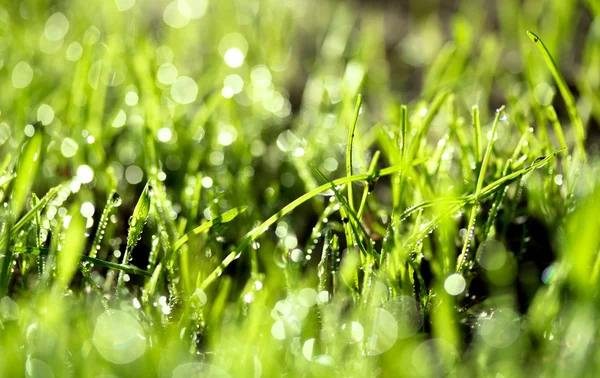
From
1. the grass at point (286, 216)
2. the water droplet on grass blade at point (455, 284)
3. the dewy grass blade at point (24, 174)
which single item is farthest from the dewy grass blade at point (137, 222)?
the water droplet on grass blade at point (455, 284)

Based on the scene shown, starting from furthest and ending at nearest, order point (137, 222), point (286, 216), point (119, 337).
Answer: point (286, 216) < point (137, 222) < point (119, 337)

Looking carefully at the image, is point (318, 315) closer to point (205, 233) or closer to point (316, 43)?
point (205, 233)

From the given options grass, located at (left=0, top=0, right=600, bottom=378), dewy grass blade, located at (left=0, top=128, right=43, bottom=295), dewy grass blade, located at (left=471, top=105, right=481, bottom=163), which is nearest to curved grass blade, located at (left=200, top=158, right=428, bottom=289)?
grass, located at (left=0, top=0, right=600, bottom=378)

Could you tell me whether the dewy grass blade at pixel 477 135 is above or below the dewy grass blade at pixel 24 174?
above

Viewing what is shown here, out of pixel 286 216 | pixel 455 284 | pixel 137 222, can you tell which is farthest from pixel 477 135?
pixel 137 222

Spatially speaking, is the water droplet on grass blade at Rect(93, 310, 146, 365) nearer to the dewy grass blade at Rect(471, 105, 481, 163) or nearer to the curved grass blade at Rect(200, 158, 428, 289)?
the curved grass blade at Rect(200, 158, 428, 289)

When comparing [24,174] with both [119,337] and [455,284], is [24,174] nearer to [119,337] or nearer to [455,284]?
[119,337]

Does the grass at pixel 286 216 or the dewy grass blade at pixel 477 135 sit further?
the dewy grass blade at pixel 477 135

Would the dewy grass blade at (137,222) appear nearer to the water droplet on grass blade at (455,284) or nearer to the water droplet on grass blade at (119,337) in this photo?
the water droplet on grass blade at (119,337)

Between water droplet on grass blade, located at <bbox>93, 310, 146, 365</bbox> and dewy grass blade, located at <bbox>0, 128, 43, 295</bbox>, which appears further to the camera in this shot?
dewy grass blade, located at <bbox>0, 128, 43, 295</bbox>
